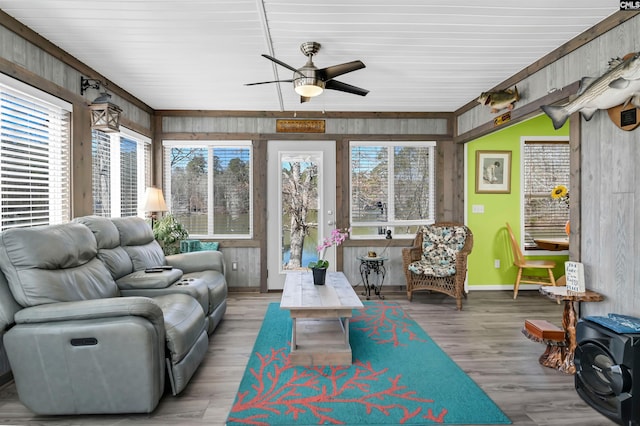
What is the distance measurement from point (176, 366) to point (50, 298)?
2.83ft

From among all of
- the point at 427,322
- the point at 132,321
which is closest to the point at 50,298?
the point at 132,321

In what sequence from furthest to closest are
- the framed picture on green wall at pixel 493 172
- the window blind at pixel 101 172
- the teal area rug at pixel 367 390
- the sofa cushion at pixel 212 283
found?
the framed picture on green wall at pixel 493 172, the window blind at pixel 101 172, the sofa cushion at pixel 212 283, the teal area rug at pixel 367 390

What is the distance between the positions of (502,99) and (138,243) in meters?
4.02

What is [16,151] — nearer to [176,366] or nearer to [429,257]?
[176,366]

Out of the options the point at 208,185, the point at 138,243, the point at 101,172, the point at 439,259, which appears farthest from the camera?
the point at 208,185

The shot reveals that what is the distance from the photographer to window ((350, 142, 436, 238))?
5242 mm

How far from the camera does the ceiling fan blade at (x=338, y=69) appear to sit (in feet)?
8.94

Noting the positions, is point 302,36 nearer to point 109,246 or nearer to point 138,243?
point 109,246

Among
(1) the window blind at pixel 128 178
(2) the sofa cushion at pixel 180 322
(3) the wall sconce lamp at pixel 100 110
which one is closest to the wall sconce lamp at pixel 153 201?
(1) the window blind at pixel 128 178

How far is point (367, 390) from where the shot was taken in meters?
2.38

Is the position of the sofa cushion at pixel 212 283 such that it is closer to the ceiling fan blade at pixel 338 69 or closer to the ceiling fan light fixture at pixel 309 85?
the ceiling fan light fixture at pixel 309 85

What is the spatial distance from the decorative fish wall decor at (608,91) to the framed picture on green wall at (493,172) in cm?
248

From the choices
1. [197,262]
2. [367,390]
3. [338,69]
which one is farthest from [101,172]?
[367,390]

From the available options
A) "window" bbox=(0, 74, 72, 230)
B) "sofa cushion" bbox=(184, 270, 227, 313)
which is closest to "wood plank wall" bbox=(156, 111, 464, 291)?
"sofa cushion" bbox=(184, 270, 227, 313)
